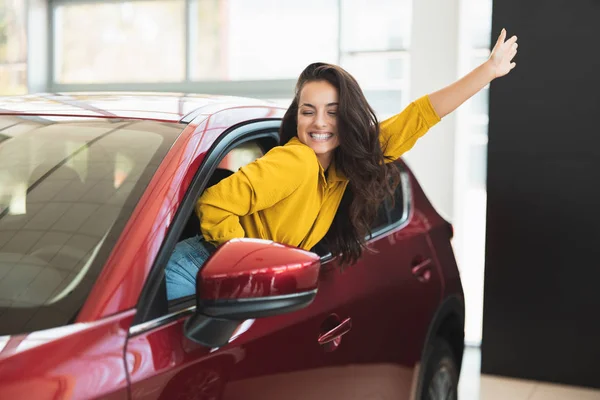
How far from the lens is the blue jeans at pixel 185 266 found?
168 cm

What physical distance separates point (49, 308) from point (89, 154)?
1.47 feet

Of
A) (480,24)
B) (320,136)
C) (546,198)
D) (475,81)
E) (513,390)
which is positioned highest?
(480,24)

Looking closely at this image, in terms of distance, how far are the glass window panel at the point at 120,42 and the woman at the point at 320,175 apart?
5.76 m

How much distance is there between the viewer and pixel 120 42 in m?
8.20

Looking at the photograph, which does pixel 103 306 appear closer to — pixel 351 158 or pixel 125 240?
pixel 125 240

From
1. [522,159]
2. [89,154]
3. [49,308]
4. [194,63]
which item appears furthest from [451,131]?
[49,308]

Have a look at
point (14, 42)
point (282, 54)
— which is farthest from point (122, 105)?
point (14, 42)

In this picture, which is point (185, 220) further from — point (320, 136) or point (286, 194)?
point (320, 136)

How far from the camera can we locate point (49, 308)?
1.43 metres

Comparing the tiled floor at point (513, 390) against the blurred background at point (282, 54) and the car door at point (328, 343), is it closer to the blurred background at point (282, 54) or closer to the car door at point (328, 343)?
the blurred background at point (282, 54)

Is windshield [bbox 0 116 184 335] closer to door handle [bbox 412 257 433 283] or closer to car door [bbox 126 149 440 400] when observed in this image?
car door [bbox 126 149 440 400]

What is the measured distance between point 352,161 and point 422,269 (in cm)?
60

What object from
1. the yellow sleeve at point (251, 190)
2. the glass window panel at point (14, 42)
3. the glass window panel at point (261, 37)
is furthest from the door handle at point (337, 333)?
the glass window panel at point (14, 42)

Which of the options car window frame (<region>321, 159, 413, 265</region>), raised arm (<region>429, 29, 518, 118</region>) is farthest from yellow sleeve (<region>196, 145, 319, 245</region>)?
raised arm (<region>429, 29, 518, 118</region>)
